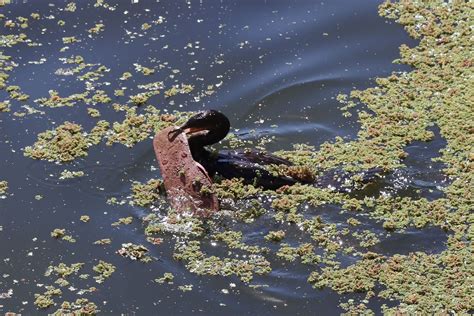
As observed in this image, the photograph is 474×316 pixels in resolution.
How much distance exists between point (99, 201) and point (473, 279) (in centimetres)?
266

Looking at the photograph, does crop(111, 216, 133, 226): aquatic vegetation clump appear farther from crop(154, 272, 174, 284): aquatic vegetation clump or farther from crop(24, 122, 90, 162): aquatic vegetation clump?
crop(24, 122, 90, 162): aquatic vegetation clump

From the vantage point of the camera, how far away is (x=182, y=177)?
25.7 feet

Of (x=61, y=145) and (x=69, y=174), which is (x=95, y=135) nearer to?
(x=61, y=145)

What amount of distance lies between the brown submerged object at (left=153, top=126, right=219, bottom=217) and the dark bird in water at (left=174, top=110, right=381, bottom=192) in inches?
4.0

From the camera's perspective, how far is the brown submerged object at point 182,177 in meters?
7.77

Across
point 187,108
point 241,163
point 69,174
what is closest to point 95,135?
point 69,174

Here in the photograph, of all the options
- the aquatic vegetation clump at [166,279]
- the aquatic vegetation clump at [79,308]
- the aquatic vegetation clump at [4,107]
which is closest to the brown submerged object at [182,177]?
the aquatic vegetation clump at [166,279]

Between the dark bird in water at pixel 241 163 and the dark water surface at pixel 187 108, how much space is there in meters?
0.32

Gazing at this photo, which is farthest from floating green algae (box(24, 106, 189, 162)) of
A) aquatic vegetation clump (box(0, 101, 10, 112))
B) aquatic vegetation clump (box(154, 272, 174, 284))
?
aquatic vegetation clump (box(154, 272, 174, 284))

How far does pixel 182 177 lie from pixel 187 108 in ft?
3.71

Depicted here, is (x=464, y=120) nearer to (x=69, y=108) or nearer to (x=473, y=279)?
(x=473, y=279)

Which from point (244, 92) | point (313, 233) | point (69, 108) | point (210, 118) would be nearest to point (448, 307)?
point (313, 233)

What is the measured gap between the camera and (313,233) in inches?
297

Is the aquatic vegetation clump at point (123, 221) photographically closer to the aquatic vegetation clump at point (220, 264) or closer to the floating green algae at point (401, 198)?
the floating green algae at point (401, 198)
